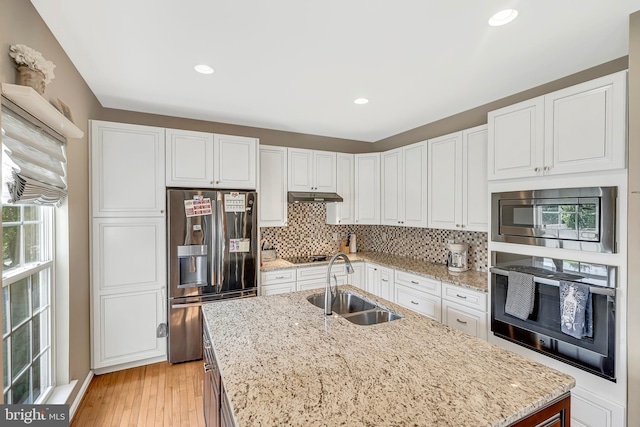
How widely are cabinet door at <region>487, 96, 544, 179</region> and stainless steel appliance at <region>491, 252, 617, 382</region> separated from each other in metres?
0.66

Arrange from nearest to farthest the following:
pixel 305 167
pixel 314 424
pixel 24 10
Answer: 1. pixel 314 424
2. pixel 24 10
3. pixel 305 167

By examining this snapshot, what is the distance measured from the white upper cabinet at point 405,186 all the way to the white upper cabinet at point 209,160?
1711 mm

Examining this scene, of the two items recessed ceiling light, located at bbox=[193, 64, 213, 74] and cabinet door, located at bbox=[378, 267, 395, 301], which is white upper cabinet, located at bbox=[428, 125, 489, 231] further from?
recessed ceiling light, located at bbox=[193, 64, 213, 74]

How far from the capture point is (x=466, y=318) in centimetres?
267

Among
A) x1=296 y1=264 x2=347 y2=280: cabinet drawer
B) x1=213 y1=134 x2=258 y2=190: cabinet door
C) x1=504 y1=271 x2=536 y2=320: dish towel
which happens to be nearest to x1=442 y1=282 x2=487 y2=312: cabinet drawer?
x1=504 y1=271 x2=536 y2=320: dish towel

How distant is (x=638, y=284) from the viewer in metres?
1.63

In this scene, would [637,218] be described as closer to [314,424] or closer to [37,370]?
[314,424]

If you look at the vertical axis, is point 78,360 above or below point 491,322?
below

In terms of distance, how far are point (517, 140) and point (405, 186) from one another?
4.81ft

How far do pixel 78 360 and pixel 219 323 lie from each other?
1.62 meters

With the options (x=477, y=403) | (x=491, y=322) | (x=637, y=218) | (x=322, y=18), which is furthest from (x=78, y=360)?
(x=637, y=218)

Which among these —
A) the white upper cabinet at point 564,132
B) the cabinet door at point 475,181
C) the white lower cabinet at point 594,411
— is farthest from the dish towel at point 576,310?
the cabinet door at point 475,181

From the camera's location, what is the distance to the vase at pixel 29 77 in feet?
4.69

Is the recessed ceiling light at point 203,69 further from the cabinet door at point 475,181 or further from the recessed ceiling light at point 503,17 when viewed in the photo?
the cabinet door at point 475,181
